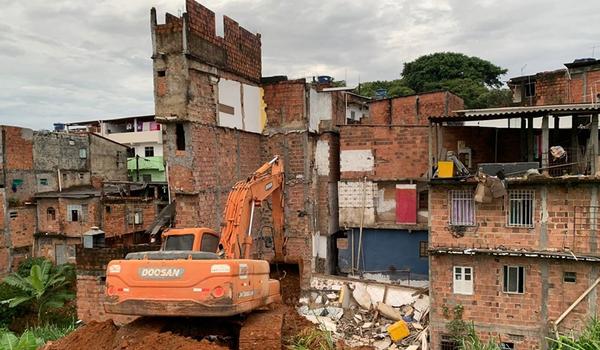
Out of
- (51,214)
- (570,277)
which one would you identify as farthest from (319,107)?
(51,214)

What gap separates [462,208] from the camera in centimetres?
1325

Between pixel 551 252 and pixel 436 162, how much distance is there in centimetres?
384

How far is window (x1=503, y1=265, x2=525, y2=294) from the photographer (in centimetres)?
1293

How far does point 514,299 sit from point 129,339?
32.5 ft

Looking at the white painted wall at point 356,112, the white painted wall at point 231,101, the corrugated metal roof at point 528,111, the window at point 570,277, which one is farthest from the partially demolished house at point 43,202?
the window at point 570,277

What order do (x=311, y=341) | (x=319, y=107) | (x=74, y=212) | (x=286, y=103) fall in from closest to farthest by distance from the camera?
(x=311, y=341) → (x=286, y=103) → (x=319, y=107) → (x=74, y=212)

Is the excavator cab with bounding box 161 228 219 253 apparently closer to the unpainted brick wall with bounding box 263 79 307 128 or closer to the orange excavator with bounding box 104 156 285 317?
the orange excavator with bounding box 104 156 285 317

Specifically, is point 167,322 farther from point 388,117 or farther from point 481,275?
point 388,117

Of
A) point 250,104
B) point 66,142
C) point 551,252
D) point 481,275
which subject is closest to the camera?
point 551,252

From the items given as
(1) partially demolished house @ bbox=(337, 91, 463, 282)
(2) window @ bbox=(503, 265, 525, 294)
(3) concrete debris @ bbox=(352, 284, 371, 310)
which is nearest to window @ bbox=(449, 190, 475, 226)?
(2) window @ bbox=(503, 265, 525, 294)

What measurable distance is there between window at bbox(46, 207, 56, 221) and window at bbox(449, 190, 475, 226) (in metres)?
21.4

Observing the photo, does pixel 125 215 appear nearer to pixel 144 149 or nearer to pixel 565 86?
pixel 144 149

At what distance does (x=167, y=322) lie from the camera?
9375mm

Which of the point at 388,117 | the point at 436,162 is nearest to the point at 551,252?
the point at 436,162
